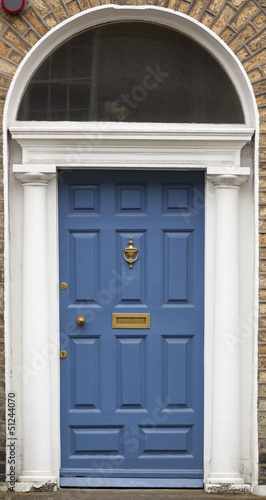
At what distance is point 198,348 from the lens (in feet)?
18.1

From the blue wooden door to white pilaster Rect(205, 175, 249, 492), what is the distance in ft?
0.62

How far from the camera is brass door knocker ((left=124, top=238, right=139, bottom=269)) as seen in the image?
5.48 metres

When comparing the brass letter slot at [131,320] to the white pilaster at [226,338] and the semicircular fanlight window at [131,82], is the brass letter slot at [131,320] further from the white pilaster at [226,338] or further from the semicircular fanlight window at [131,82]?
the semicircular fanlight window at [131,82]

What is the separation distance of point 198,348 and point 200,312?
26cm

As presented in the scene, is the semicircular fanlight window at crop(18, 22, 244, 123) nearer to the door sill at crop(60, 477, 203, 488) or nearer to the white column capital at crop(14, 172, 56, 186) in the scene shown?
the white column capital at crop(14, 172, 56, 186)

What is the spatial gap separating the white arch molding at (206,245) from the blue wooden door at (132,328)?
13cm

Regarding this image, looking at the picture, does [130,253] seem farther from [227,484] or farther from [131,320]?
[227,484]

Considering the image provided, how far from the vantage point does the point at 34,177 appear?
527cm

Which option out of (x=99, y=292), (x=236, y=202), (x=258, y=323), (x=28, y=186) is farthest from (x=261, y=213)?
(x=28, y=186)

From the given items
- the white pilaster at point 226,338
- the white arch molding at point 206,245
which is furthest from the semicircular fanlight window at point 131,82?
the white pilaster at point 226,338

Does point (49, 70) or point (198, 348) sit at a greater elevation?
point (49, 70)

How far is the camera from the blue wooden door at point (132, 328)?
5.49 m

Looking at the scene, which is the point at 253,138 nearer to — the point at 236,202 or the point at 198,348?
the point at 236,202

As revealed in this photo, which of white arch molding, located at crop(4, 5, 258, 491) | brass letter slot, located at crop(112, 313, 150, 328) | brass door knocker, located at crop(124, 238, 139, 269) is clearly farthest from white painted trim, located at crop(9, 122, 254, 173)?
brass letter slot, located at crop(112, 313, 150, 328)
